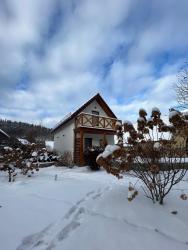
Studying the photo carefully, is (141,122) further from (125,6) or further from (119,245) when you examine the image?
(125,6)

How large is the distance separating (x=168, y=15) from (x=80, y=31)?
3086 mm

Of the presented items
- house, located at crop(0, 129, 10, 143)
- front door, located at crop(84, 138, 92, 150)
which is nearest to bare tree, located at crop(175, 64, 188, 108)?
front door, located at crop(84, 138, 92, 150)

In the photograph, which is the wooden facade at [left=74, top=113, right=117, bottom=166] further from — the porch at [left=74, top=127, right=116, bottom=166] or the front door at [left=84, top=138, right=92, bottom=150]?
the front door at [left=84, top=138, right=92, bottom=150]

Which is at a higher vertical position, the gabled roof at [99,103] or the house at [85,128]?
the gabled roof at [99,103]

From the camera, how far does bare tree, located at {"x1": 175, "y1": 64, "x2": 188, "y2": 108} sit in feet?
42.2

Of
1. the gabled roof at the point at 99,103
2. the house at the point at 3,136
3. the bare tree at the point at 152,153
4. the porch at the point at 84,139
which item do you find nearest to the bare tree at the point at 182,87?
the porch at the point at 84,139

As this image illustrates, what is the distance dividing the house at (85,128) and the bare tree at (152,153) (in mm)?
10238

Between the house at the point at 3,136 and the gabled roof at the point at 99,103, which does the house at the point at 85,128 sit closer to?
the gabled roof at the point at 99,103

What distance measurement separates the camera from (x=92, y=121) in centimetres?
1588

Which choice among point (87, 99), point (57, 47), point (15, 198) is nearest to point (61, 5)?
point (57, 47)

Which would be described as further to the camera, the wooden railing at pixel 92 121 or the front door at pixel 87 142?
the front door at pixel 87 142

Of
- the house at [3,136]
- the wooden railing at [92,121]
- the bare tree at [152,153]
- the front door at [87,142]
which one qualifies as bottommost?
the bare tree at [152,153]

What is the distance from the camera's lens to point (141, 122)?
393 cm

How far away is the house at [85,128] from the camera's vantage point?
15016 millimetres
